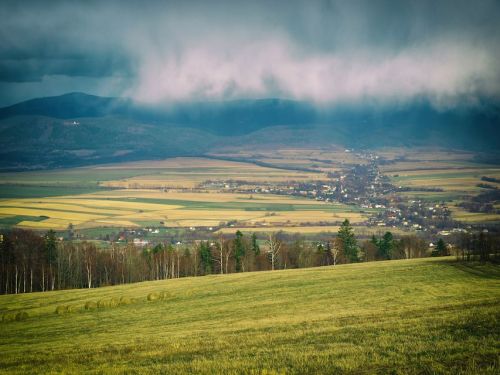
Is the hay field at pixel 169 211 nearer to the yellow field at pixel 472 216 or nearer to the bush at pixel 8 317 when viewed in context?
the yellow field at pixel 472 216

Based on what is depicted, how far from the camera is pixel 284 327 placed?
2648 cm

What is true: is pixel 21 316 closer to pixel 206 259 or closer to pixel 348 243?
pixel 206 259

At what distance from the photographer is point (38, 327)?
1430 inches

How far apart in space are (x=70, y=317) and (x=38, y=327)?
13.6 ft

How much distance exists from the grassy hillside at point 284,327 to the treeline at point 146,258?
78.1 ft

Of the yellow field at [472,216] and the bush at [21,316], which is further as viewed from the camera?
the yellow field at [472,216]

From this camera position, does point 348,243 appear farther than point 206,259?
Yes

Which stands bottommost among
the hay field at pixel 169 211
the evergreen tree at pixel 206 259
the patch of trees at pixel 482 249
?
the evergreen tree at pixel 206 259

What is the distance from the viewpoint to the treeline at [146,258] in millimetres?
74688

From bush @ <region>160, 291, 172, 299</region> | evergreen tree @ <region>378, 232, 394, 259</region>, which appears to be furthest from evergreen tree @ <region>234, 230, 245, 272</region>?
bush @ <region>160, 291, 172, 299</region>

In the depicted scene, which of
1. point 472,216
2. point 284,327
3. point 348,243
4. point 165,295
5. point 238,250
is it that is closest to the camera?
point 284,327

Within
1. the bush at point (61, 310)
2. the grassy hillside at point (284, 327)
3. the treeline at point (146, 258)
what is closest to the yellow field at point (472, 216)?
the treeline at point (146, 258)

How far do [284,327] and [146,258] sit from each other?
62.2 m

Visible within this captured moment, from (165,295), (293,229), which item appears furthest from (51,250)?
(293,229)
